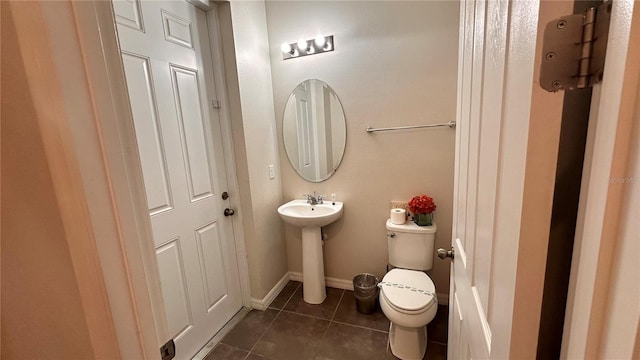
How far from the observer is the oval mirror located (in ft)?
6.73

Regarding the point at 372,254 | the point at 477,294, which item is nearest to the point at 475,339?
the point at 477,294

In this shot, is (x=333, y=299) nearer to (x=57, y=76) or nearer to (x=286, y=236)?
(x=286, y=236)

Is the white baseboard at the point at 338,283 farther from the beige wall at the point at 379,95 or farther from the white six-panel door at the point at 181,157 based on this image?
the white six-panel door at the point at 181,157

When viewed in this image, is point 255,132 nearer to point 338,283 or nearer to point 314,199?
point 314,199

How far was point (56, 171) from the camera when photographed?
46 centimetres

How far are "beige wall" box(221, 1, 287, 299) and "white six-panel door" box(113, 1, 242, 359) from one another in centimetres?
15

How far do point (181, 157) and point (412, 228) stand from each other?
157 cm

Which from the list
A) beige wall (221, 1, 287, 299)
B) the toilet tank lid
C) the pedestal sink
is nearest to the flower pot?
the toilet tank lid

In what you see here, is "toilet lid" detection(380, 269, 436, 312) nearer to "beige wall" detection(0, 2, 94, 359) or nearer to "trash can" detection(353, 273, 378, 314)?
"trash can" detection(353, 273, 378, 314)

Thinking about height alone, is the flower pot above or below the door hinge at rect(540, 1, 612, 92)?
below

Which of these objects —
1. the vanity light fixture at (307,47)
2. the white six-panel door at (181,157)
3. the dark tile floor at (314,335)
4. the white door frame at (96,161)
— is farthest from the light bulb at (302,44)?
the dark tile floor at (314,335)

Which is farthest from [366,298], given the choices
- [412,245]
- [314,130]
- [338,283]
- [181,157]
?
[181,157]

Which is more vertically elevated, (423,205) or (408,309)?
(423,205)

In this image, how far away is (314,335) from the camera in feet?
5.82
